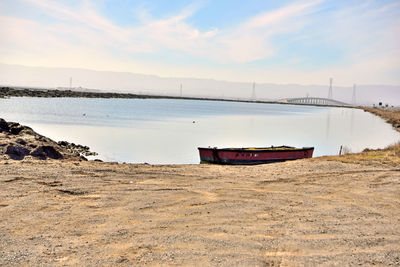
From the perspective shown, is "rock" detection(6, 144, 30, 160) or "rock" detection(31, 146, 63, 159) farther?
"rock" detection(31, 146, 63, 159)

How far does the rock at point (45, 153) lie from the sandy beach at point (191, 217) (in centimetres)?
253

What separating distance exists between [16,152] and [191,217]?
37.7ft

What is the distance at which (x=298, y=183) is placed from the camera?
1380 centimetres

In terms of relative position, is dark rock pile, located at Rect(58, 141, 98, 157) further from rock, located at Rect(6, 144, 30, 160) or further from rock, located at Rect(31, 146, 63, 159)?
rock, located at Rect(6, 144, 30, 160)

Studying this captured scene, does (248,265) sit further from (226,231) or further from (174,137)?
(174,137)

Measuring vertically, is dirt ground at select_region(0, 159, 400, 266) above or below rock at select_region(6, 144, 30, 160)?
below

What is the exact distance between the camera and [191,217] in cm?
938

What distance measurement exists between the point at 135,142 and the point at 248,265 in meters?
33.7

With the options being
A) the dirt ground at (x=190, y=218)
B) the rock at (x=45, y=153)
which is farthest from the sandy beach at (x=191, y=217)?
the rock at (x=45, y=153)

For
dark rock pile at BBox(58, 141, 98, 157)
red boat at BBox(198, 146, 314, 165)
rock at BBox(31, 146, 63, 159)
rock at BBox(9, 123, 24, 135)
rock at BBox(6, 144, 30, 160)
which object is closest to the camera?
rock at BBox(6, 144, 30, 160)

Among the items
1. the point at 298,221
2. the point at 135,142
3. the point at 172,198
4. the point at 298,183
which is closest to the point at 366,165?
the point at 298,183

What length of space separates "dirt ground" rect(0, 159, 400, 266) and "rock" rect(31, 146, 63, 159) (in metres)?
3.42

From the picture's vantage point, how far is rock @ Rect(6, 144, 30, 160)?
1669 cm

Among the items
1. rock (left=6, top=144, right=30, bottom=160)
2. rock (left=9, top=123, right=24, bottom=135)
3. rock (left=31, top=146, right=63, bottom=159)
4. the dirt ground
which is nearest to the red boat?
the dirt ground
